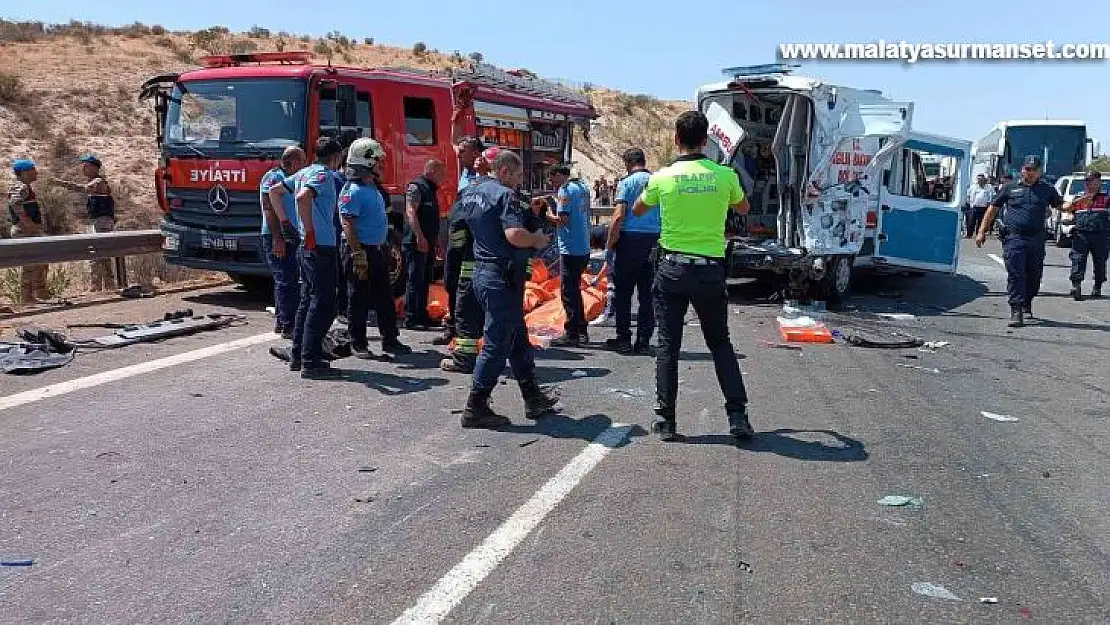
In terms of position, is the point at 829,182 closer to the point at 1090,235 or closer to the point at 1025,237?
the point at 1025,237

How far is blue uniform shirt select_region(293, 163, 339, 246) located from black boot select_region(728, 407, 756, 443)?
348 cm

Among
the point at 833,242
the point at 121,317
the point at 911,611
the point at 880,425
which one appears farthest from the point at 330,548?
the point at 833,242

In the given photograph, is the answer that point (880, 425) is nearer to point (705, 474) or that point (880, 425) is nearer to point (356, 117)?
point (705, 474)

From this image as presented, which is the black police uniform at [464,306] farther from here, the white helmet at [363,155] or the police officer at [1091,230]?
the police officer at [1091,230]

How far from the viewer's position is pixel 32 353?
729 cm

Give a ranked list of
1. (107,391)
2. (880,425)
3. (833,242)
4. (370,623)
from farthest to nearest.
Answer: (833,242) < (107,391) < (880,425) < (370,623)

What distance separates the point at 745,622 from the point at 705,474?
1636 mm

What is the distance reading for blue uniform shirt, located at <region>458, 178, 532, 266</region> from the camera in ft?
18.1

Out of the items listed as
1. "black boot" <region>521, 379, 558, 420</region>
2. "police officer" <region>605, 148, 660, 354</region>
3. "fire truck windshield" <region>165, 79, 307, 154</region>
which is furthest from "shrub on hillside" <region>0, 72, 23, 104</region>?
"black boot" <region>521, 379, 558, 420</region>

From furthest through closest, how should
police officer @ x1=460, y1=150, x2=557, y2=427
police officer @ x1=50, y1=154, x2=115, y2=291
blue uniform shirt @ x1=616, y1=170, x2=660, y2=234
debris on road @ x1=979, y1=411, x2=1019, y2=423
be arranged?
police officer @ x1=50, y1=154, x2=115, y2=291
blue uniform shirt @ x1=616, y1=170, x2=660, y2=234
debris on road @ x1=979, y1=411, x2=1019, y2=423
police officer @ x1=460, y1=150, x2=557, y2=427

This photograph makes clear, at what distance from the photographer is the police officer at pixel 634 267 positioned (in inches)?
323

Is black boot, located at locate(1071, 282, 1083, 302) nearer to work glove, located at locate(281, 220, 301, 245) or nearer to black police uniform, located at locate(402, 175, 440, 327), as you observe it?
black police uniform, located at locate(402, 175, 440, 327)

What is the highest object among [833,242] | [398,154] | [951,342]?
[398,154]

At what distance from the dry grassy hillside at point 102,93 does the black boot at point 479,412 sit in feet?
53.2
